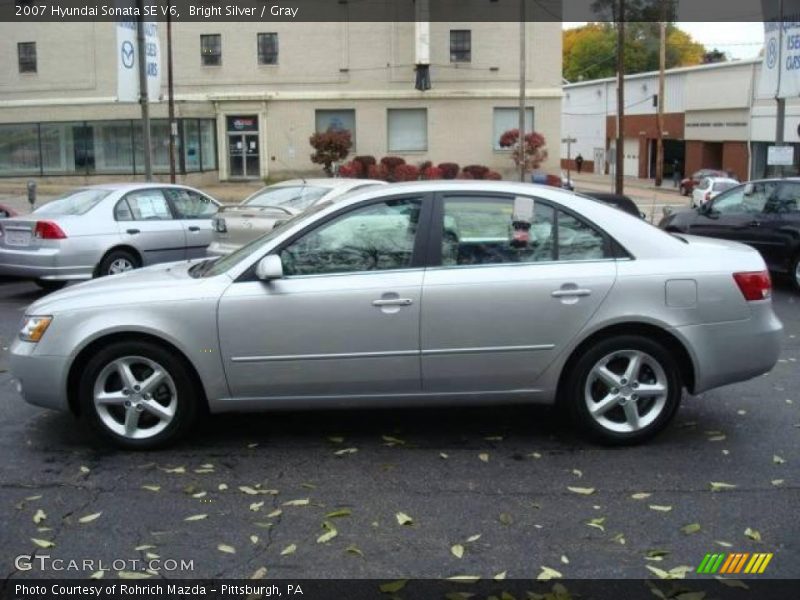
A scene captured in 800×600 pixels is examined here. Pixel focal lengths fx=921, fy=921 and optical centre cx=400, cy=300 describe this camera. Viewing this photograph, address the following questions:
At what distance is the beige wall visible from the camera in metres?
42.8

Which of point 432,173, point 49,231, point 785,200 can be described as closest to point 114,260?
point 49,231

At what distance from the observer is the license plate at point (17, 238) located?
11383 mm

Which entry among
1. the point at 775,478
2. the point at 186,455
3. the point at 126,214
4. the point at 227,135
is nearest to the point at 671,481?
the point at 775,478

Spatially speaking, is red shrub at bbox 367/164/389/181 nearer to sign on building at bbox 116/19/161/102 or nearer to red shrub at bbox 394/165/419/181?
red shrub at bbox 394/165/419/181

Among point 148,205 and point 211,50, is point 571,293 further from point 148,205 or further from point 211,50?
point 211,50

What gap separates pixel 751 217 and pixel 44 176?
3684cm

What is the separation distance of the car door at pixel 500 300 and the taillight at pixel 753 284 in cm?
77

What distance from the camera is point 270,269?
205 inches

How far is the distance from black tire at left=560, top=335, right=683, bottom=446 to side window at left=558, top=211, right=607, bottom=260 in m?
0.52

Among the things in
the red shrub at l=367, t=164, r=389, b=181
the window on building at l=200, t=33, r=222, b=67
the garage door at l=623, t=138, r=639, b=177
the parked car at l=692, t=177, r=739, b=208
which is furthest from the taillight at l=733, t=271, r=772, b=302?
the garage door at l=623, t=138, r=639, b=177

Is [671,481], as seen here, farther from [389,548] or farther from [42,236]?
[42,236]

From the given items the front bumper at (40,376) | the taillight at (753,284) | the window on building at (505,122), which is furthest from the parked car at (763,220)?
the window on building at (505,122)

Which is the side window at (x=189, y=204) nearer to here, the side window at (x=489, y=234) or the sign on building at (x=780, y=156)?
the side window at (x=489, y=234)

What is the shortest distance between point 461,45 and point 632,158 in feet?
84.0
